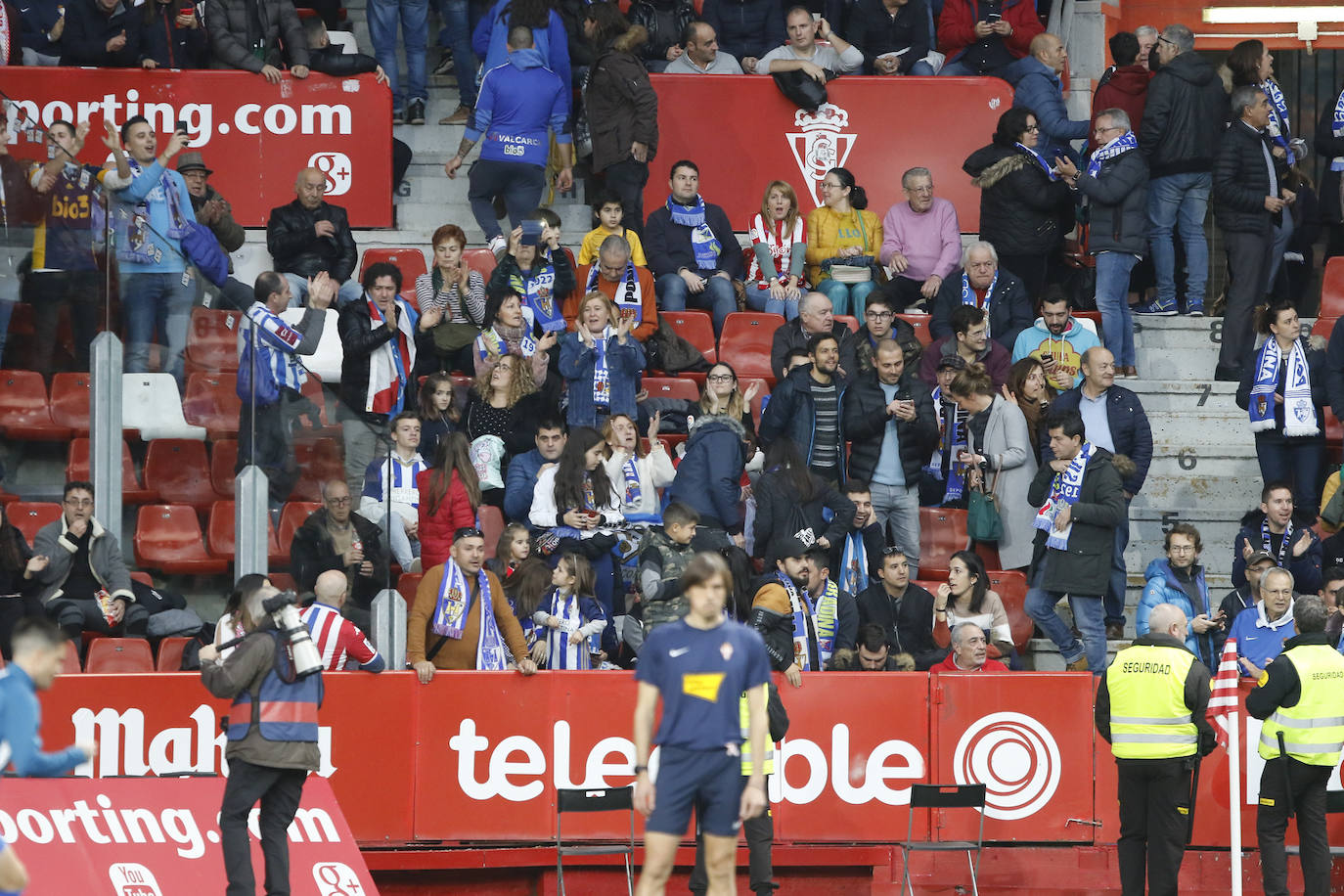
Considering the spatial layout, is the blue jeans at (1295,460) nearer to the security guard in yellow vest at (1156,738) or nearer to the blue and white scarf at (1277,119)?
the blue and white scarf at (1277,119)

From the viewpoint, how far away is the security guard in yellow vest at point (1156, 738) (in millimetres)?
11695

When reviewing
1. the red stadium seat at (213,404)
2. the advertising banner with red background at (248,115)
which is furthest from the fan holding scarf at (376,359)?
the advertising banner with red background at (248,115)

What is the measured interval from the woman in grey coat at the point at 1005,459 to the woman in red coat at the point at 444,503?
3.70 meters

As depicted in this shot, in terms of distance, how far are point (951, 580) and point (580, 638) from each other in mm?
2493

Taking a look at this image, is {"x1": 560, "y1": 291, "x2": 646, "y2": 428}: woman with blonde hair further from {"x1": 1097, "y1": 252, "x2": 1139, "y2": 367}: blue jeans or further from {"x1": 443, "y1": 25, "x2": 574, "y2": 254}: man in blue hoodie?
{"x1": 1097, "y1": 252, "x2": 1139, "y2": 367}: blue jeans

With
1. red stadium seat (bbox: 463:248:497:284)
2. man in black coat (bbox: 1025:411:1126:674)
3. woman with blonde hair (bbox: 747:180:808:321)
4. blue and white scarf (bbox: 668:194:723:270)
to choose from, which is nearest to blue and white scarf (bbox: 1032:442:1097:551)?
man in black coat (bbox: 1025:411:1126:674)

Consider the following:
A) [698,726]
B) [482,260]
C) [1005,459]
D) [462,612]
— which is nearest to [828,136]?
[482,260]

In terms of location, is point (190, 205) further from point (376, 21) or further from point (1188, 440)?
point (1188, 440)

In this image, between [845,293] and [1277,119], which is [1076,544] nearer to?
[845,293]

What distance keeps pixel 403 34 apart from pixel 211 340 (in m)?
6.74

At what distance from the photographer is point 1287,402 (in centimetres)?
1538

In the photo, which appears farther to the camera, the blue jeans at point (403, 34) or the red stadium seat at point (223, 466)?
the blue jeans at point (403, 34)

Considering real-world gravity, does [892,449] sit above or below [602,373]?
below

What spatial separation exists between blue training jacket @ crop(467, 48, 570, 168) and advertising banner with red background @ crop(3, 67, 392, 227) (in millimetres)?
1156
